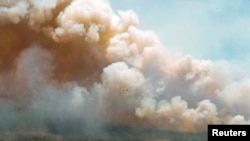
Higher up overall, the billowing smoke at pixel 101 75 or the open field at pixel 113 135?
the billowing smoke at pixel 101 75

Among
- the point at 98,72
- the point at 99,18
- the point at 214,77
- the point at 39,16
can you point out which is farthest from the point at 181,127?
the point at 39,16

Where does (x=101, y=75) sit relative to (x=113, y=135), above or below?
above

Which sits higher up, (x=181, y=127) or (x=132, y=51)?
(x=132, y=51)

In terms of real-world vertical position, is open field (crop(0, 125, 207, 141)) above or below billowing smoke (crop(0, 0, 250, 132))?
below

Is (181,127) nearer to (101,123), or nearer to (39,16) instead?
(101,123)

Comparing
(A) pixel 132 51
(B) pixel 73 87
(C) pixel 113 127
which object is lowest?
(C) pixel 113 127

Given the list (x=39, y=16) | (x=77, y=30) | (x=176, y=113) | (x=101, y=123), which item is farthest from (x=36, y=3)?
(x=176, y=113)
